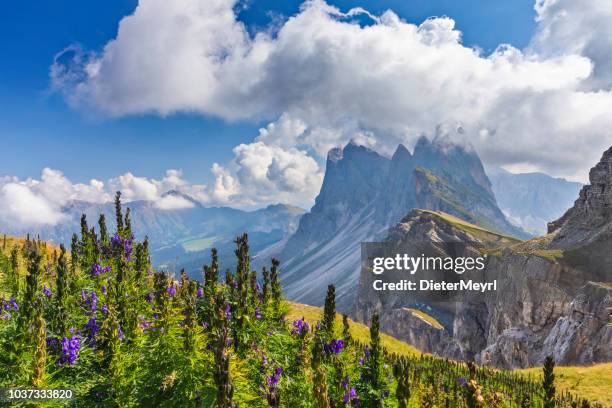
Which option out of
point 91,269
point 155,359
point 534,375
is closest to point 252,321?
point 155,359

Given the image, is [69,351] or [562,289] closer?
[69,351]

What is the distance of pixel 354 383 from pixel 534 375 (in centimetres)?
7265

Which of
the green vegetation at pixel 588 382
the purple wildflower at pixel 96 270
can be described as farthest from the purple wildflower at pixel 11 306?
the green vegetation at pixel 588 382

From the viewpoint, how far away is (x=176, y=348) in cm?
920

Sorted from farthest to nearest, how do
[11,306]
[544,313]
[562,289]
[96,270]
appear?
[544,313] → [562,289] → [96,270] → [11,306]

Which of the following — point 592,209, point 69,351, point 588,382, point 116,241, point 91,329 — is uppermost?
point 592,209

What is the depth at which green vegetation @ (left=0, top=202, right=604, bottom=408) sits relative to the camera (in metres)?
8.12

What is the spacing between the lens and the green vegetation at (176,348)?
320 inches

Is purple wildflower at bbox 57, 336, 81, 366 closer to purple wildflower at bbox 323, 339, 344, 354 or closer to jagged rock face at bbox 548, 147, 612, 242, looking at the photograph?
purple wildflower at bbox 323, 339, 344, 354

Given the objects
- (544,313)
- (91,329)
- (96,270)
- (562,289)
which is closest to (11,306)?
(96,270)

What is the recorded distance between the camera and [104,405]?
8789 mm

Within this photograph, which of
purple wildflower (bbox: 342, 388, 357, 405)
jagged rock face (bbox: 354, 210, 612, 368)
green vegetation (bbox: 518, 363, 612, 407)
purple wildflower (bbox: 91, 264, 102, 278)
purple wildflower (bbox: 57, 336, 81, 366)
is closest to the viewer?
purple wildflower (bbox: 57, 336, 81, 366)

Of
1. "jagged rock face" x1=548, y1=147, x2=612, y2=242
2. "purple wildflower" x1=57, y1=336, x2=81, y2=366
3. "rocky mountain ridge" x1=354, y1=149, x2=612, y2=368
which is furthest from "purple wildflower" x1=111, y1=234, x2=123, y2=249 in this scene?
"jagged rock face" x1=548, y1=147, x2=612, y2=242

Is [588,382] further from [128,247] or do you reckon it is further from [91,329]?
[91,329]
